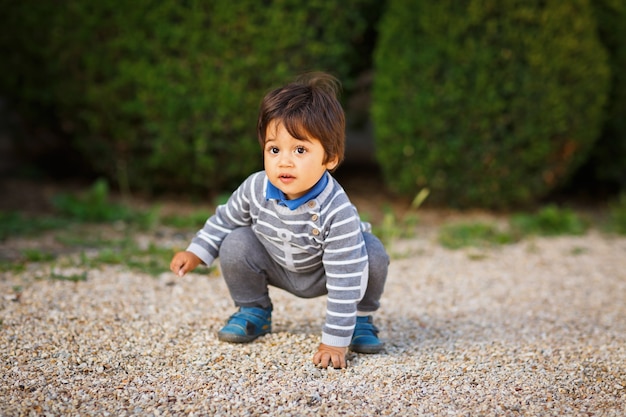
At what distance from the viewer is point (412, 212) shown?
5750 millimetres

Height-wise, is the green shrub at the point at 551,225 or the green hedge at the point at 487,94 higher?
the green hedge at the point at 487,94

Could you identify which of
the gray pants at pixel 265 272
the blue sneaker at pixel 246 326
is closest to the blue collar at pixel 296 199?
the gray pants at pixel 265 272

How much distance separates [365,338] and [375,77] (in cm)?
315

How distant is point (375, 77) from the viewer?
554cm

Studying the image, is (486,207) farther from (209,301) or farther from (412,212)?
(209,301)

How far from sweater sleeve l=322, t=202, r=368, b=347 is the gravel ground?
141mm

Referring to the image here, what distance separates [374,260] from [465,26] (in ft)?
9.62

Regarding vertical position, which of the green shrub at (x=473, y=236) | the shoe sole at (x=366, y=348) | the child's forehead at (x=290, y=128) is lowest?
the green shrub at (x=473, y=236)

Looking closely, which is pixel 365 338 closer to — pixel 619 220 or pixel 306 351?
pixel 306 351

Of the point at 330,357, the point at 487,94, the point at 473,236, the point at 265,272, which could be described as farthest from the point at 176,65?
the point at 330,357

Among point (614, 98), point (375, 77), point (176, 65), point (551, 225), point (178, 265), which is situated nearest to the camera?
point (178, 265)

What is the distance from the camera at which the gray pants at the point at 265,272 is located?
2.73m

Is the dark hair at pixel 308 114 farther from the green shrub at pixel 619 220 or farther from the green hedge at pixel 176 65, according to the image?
the green shrub at pixel 619 220

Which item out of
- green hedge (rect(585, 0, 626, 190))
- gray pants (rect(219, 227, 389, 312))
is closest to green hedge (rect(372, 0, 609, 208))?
green hedge (rect(585, 0, 626, 190))
